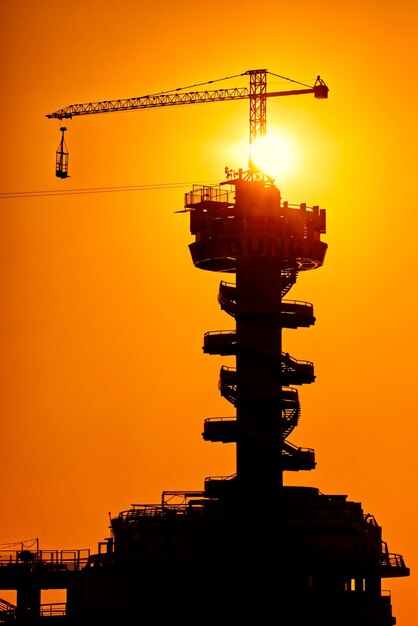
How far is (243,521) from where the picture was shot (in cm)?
18362

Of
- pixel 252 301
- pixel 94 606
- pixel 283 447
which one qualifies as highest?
pixel 252 301

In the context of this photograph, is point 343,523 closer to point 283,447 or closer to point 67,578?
point 283,447

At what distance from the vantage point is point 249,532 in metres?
183

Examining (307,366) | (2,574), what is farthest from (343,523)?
(2,574)

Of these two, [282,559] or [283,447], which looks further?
[283,447]

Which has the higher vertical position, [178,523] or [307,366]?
[307,366]

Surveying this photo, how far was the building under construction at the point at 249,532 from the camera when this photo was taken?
180625mm

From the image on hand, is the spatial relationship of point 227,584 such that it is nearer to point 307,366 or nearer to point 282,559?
point 282,559

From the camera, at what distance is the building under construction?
181 meters

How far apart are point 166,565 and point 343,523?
15.9 meters

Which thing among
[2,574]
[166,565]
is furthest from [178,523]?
[2,574]

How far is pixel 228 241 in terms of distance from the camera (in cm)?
19725

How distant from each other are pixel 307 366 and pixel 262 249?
11548 mm

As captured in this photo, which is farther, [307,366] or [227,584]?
[307,366]
